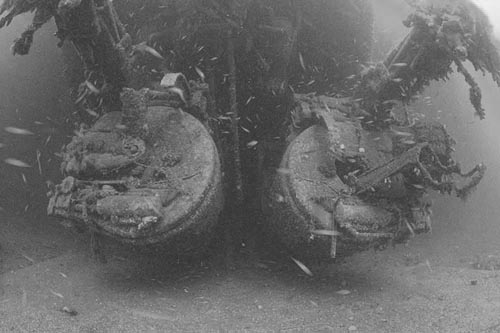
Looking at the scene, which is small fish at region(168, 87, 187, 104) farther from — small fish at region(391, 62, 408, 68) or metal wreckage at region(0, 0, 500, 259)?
small fish at region(391, 62, 408, 68)

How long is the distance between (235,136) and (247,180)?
978 mm

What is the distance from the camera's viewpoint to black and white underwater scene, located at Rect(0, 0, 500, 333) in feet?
13.5

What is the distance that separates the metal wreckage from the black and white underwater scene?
0.02 m

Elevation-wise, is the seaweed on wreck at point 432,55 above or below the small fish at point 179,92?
above

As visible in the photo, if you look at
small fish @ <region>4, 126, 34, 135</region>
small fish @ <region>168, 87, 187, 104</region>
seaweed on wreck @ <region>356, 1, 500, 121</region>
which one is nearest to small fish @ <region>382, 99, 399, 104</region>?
seaweed on wreck @ <region>356, 1, 500, 121</region>

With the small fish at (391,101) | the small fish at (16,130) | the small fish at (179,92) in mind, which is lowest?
the small fish at (16,130)

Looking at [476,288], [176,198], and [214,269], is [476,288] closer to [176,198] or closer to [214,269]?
[214,269]

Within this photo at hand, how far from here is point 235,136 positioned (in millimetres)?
5805

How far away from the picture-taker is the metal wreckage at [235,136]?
14.1ft

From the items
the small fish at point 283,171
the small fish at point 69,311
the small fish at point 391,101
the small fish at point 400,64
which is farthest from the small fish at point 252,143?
the small fish at point 69,311

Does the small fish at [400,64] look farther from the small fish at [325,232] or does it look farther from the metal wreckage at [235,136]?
the small fish at [325,232]

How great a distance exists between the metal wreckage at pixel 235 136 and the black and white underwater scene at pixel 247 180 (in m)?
0.02

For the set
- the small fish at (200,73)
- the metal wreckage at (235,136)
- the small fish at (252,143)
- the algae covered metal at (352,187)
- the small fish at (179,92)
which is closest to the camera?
the metal wreckage at (235,136)

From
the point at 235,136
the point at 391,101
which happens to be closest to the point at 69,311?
the point at 235,136
